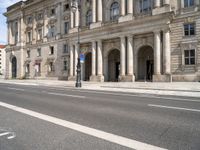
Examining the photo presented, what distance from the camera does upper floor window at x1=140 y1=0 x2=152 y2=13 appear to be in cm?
2661

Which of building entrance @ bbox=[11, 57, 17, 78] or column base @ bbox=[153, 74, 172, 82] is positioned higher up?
building entrance @ bbox=[11, 57, 17, 78]

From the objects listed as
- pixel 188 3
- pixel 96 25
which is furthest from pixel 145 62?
pixel 96 25

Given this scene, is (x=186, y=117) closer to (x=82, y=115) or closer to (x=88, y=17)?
(x=82, y=115)

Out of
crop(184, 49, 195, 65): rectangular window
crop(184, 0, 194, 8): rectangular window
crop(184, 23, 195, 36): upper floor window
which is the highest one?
crop(184, 0, 194, 8): rectangular window

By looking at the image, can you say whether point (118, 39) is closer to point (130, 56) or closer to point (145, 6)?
point (130, 56)

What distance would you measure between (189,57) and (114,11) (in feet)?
46.6

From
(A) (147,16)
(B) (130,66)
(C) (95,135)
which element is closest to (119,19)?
(A) (147,16)

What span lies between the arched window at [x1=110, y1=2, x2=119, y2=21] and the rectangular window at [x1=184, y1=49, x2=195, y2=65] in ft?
40.9

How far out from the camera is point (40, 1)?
141ft

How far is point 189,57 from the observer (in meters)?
23.1

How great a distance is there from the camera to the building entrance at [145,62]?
1101 inches

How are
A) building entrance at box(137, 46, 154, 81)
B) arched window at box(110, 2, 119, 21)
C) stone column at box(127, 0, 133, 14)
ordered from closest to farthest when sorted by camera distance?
stone column at box(127, 0, 133, 14) → building entrance at box(137, 46, 154, 81) → arched window at box(110, 2, 119, 21)

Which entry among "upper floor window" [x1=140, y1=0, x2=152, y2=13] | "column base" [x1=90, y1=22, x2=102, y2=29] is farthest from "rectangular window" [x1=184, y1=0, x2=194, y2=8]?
"column base" [x1=90, y1=22, x2=102, y2=29]

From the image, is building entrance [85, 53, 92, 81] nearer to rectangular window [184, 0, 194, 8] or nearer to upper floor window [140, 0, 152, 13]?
upper floor window [140, 0, 152, 13]
